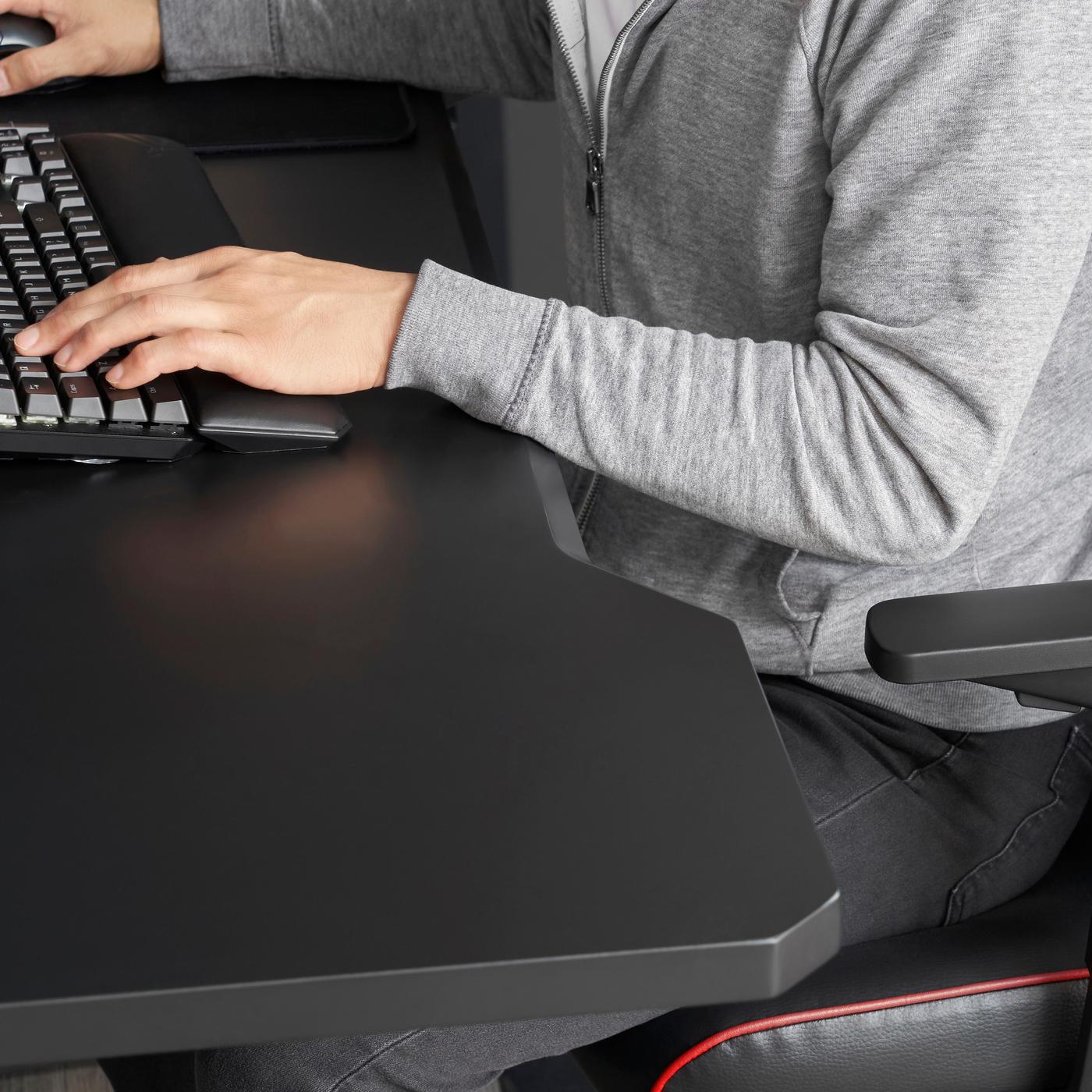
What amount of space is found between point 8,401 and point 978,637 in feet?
1.48

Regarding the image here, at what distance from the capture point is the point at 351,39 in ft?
3.67

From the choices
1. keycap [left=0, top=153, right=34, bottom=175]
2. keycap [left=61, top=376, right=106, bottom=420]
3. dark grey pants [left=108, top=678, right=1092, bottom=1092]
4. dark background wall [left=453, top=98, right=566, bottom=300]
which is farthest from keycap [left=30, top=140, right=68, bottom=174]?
dark background wall [left=453, top=98, right=566, bottom=300]

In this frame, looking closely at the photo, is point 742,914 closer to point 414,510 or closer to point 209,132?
point 414,510

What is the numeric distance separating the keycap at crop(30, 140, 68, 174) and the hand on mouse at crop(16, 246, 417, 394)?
162 mm

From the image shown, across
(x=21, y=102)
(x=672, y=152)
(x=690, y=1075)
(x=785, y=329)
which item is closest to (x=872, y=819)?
(x=690, y=1075)

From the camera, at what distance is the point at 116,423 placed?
663mm

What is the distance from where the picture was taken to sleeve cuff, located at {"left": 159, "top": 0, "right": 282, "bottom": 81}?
3.62 ft

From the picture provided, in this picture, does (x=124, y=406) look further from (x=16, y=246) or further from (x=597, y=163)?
(x=597, y=163)

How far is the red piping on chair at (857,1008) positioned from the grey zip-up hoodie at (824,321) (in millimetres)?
171

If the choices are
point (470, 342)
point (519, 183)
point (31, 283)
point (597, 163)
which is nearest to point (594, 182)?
point (597, 163)

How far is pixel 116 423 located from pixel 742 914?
0.40 meters

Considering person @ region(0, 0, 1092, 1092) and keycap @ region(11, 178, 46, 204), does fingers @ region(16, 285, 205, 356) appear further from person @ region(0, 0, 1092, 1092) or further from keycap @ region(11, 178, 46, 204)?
keycap @ region(11, 178, 46, 204)

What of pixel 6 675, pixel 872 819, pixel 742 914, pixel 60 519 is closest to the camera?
pixel 742 914

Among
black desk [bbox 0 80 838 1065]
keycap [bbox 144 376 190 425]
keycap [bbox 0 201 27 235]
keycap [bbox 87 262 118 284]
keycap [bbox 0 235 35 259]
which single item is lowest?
black desk [bbox 0 80 838 1065]
